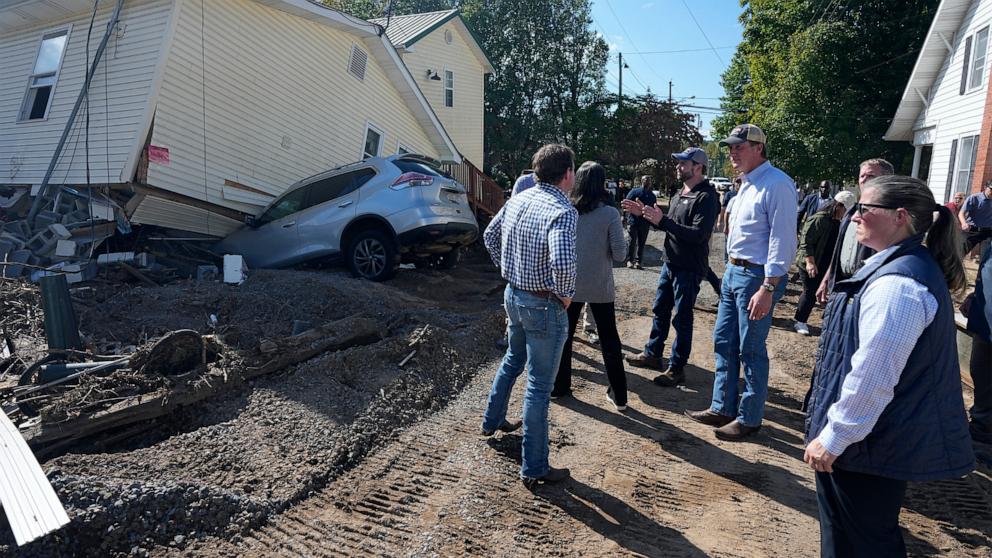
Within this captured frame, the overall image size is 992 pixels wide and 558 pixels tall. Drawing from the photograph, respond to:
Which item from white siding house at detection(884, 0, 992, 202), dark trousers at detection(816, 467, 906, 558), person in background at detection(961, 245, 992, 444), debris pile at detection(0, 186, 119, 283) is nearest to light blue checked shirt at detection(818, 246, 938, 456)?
dark trousers at detection(816, 467, 906, 558)

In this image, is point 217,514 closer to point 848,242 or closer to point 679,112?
point 848,242

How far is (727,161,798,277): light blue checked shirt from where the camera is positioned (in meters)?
3.63

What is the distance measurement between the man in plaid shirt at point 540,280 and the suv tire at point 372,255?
514 centimetres

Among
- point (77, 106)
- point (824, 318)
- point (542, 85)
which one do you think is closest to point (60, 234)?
point (77, 106)

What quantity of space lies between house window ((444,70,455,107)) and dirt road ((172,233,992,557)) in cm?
1880

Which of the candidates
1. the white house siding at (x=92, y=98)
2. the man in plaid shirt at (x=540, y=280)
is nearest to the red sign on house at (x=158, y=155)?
the white house siding at (x=92, y=98)

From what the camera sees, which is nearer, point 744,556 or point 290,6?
point 744,556

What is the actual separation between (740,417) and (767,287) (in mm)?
1041

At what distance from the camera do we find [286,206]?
9.14m

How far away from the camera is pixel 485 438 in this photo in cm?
397

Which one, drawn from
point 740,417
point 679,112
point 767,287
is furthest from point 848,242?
point 679,112

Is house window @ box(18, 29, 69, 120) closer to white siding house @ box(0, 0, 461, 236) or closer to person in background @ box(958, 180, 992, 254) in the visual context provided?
white siding house @ box(0, 0, 461, 236)

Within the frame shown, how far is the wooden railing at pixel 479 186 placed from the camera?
53.9 feet

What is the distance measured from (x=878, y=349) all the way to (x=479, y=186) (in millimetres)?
15324
